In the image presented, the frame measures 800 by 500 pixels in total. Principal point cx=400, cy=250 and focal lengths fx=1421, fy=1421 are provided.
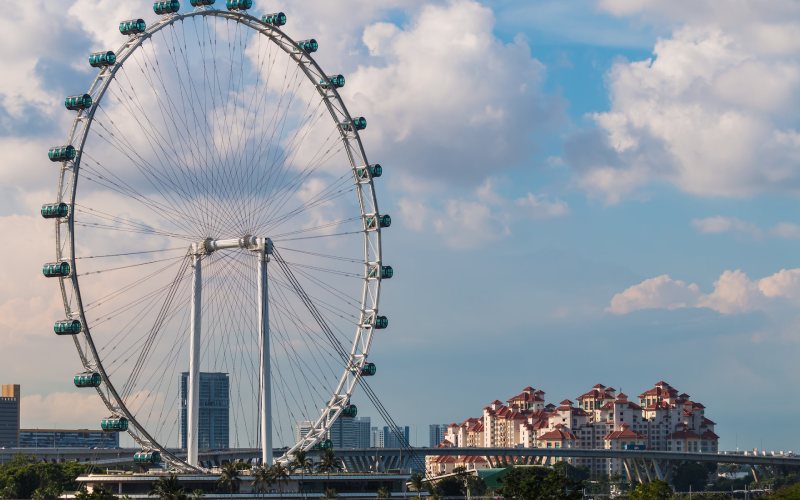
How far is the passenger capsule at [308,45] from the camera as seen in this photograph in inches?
4993

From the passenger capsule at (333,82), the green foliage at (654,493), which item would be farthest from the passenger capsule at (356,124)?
the green foliage at (654,493)

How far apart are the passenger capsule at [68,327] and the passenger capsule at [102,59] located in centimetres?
1985

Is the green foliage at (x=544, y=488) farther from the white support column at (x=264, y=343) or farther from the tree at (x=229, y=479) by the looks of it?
the white support column at (x=264, y=343)

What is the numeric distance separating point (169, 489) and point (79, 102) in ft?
141

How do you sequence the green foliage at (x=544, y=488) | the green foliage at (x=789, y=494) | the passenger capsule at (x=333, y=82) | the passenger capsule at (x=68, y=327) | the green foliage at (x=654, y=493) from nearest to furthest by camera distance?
the passenger capsule at (x=68, y=327), the passenger capsule at (x=333, y=82), the green foliage at (x=544, y=488), the green foliage at (x=789, y=494), the green foliage at (x=654, y=493)

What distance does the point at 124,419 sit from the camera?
366ft

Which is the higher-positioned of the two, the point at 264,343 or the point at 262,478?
the point at 264,343

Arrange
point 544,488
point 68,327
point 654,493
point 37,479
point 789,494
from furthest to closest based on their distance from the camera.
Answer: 1. point 37,479
2. point 654,493
3. point 789,494
4. point 544,488
5. point 68,327

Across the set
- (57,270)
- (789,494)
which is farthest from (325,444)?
(789,494)

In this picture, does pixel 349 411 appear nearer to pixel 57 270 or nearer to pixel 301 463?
pixel 301 463

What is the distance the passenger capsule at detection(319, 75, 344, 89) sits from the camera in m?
130

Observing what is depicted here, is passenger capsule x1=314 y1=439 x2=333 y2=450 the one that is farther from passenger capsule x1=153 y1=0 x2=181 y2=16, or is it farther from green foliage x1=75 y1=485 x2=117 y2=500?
passenger capsule x1=153 y1=0 x2=181 y2=16

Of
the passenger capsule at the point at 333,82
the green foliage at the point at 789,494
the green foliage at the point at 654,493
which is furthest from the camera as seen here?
the green foliage at the point at 654,493

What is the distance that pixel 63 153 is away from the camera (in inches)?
4247
